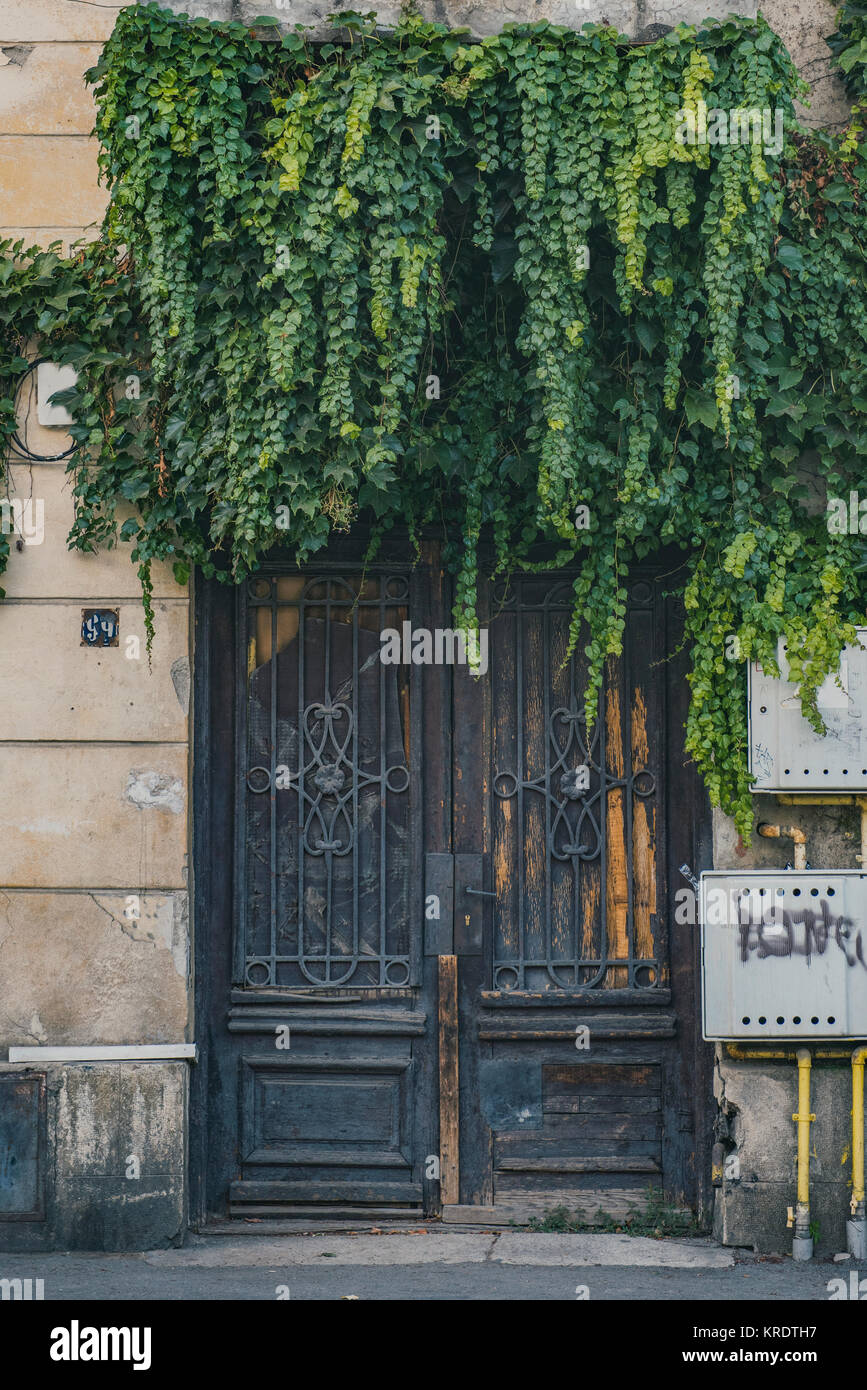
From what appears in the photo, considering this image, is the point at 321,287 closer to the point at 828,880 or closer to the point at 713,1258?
the point at 828,880

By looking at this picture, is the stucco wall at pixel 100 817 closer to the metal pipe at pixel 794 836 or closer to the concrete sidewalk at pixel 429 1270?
the metal pipe at pixel 794 836

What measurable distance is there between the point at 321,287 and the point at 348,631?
5.23 ft

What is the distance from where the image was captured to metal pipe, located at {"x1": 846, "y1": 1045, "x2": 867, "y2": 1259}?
5.43 metres

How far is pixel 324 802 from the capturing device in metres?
6.07

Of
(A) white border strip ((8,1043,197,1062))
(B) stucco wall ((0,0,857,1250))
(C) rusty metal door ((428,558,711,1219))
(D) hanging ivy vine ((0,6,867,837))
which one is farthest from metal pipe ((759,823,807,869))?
(A) white border strip ((8,1043,197,1062))

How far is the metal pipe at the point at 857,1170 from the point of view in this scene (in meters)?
5.43

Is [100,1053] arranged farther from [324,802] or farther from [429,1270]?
[429,1270]

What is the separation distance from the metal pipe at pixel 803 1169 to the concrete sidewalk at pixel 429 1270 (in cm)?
9

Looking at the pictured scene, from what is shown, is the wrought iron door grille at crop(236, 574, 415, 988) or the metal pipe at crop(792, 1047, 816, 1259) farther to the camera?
the wrought iron door grille at crop(236, 574, 415, 988)

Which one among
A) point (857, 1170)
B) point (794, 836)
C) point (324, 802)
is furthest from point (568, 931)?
point (857, 1170)

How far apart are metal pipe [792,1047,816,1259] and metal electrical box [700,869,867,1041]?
0.18 m

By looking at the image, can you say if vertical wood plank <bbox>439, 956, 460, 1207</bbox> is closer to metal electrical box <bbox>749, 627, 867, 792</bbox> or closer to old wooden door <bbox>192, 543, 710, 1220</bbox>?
old wooden door <bbox>192, 543, 710, 1220</bbox>

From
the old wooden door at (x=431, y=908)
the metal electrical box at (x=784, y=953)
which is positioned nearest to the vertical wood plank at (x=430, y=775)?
the old wooden door at (x=431, y=908)

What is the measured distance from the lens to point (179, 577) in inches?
228
